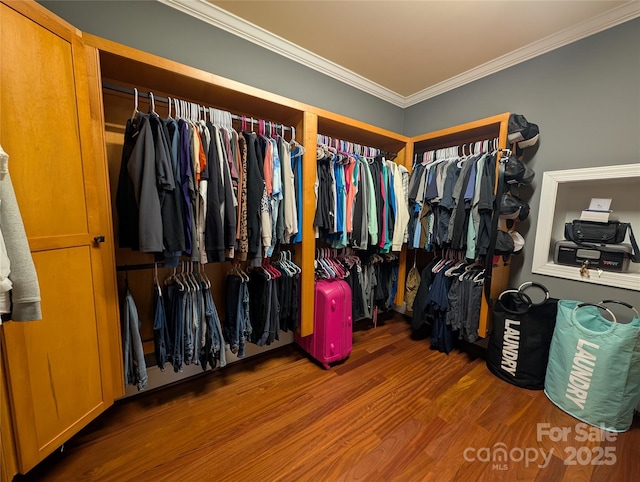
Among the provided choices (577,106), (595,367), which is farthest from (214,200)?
(577,106)

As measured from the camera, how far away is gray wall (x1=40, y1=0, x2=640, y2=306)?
1.49 meters

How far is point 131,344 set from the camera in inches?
54.6

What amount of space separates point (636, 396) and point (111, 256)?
2955 mm

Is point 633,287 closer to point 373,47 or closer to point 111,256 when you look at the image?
point 373,47

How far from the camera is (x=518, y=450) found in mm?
1312

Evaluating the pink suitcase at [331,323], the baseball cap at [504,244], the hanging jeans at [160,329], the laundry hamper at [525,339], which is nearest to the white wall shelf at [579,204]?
the laundry hamper at [525,339]

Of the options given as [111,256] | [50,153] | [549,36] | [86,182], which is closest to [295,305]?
[111,256]

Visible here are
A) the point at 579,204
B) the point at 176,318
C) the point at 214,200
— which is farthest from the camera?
the point at 579,204

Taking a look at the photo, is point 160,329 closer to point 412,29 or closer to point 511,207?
point 511,207

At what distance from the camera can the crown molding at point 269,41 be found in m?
1.60

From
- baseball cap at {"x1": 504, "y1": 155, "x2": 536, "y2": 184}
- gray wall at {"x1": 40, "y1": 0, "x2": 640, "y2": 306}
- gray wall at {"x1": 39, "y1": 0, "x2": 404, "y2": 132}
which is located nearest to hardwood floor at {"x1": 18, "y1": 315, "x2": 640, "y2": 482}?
gray wall at {"x1": 40, "y1": 0, "x2": 640, "y2": 306}

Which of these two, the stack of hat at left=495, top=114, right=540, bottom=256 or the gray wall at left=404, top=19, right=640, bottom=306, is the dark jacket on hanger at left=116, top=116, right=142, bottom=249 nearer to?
the stack of hat at left=495, top=114, right=540, bottom=256

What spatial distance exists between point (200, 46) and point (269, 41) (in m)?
0.52

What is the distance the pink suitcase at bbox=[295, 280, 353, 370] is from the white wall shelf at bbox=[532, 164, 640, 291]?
155 cm
